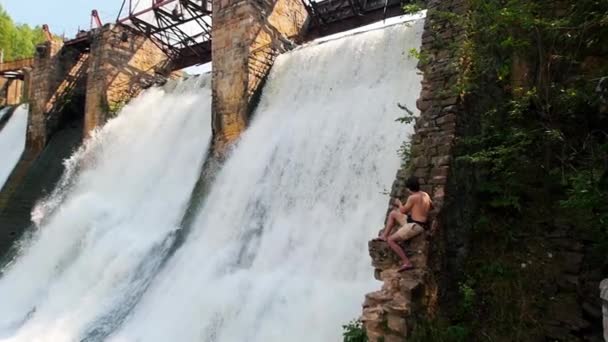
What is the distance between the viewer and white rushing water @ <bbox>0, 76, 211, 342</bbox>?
7.52 metres

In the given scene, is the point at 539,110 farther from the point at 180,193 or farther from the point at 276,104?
the point at 180,193

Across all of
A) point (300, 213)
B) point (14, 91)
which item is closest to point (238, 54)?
point (300, 213)

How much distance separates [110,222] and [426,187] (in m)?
7.89

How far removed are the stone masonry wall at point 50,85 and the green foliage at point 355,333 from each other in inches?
560

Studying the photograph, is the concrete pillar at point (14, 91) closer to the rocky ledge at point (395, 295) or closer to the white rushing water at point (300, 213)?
Answer: the white rushing water at point (300, 213)

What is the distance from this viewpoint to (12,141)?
17.1 metres

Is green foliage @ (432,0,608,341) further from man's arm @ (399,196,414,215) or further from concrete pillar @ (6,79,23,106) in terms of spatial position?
concrete pillar @ (6,79,23,106)

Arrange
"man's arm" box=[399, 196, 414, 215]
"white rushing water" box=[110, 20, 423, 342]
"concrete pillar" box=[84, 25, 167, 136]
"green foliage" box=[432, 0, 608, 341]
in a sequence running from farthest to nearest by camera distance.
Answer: "concrete pillar" box=[84, 25, 167, 136] → "white rushing water" box=[110, 20, 423, 342] → "man's arm" box=[399, 196, 414, 215] → "green foliage" box=[432, 0, 608, 341]

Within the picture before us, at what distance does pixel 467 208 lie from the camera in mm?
4496

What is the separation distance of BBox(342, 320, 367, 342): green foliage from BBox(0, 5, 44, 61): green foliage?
35.3 m

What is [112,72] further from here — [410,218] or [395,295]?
[395,295]

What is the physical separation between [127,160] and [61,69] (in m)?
6.39

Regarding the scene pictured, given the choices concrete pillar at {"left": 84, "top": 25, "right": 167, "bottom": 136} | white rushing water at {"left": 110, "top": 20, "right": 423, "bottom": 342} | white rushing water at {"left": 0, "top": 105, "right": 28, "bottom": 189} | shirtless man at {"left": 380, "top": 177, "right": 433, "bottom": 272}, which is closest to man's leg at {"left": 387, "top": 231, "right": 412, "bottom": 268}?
shirtless man at {"left": 380, "top": 177, "right": 433, "bottom": 272}

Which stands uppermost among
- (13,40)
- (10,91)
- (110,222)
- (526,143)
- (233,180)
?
(13,40)
